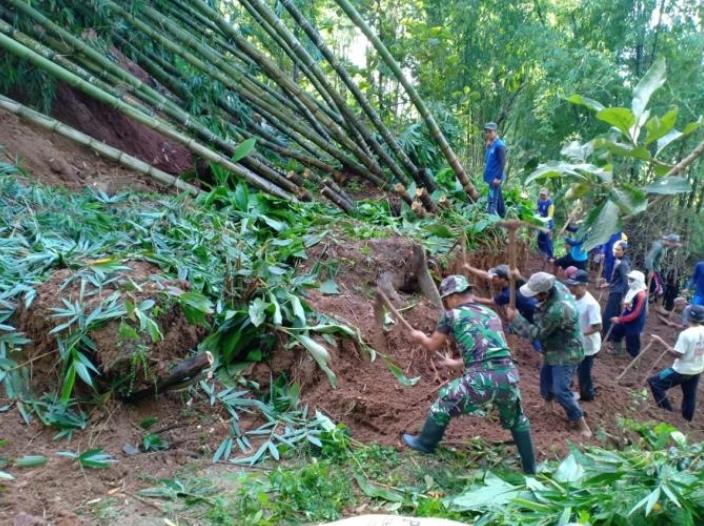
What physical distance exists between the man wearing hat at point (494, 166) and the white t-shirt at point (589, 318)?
7.86 ft

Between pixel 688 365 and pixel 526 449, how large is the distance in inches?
98.9

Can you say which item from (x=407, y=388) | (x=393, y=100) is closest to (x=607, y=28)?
(x=393, y=100)

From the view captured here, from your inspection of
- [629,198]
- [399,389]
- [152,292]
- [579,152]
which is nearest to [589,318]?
[399,389]

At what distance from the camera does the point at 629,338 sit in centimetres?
710

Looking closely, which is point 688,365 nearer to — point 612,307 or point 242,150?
point 612,307

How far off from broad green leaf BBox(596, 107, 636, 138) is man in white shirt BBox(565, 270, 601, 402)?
370cm

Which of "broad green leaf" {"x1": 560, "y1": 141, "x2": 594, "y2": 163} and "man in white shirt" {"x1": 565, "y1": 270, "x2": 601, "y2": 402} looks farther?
"man in white shirt" {"x1": 565, "y1": 270, "x2": 601, "y2": 402}

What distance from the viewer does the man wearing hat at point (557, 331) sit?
4.50 m

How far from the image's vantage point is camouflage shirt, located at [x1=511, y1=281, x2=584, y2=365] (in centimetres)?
451

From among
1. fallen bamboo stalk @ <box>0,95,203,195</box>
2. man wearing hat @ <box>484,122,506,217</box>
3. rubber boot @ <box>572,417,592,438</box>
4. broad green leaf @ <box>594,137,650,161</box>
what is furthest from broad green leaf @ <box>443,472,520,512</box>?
man wearing hat @ <box>484,122,506,217</box>

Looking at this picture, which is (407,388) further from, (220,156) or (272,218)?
(220,156)

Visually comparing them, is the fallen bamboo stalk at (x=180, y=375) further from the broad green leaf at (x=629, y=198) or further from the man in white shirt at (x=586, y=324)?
the man in white shirt at (x=586, y=324)

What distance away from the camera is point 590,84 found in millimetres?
9250

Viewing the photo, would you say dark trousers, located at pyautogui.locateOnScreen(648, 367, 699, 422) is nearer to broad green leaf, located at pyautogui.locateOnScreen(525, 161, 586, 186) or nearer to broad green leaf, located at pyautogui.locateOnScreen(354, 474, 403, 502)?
broad green leaf, located at pyautogui.locateOnScreen(354, 474, 403, 502)
